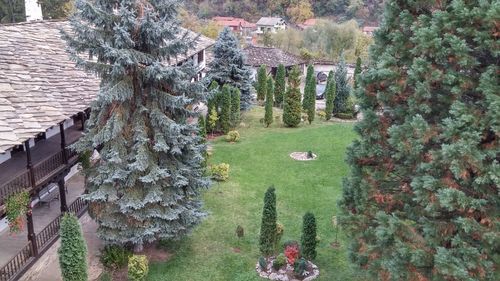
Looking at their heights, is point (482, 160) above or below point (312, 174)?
above

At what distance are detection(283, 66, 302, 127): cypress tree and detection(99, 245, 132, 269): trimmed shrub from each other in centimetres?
1825

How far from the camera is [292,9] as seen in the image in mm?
81250

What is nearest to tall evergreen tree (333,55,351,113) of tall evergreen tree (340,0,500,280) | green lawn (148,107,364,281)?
green lawn (148,107,364,281)

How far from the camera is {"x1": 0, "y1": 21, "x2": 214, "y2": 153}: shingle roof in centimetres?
1275

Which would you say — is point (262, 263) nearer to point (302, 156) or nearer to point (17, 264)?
point (17, 264)

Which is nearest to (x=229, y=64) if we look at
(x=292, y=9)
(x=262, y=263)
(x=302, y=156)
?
(x=302, y=156)

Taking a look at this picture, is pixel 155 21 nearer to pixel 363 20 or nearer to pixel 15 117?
pixel 15 117

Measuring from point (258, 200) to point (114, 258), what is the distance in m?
7.38

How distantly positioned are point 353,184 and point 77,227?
7.68 meters

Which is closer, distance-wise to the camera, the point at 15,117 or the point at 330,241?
the point at 15,117

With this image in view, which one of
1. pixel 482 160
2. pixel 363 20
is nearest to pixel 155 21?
pixel 482 160

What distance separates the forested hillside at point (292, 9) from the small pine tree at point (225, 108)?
184ft

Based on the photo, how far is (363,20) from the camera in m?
81.6

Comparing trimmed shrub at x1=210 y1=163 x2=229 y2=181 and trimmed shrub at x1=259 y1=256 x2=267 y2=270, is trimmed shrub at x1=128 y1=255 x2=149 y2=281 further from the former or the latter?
trimmed shrub at x1=210 y1=163 x2=229 y2=181
